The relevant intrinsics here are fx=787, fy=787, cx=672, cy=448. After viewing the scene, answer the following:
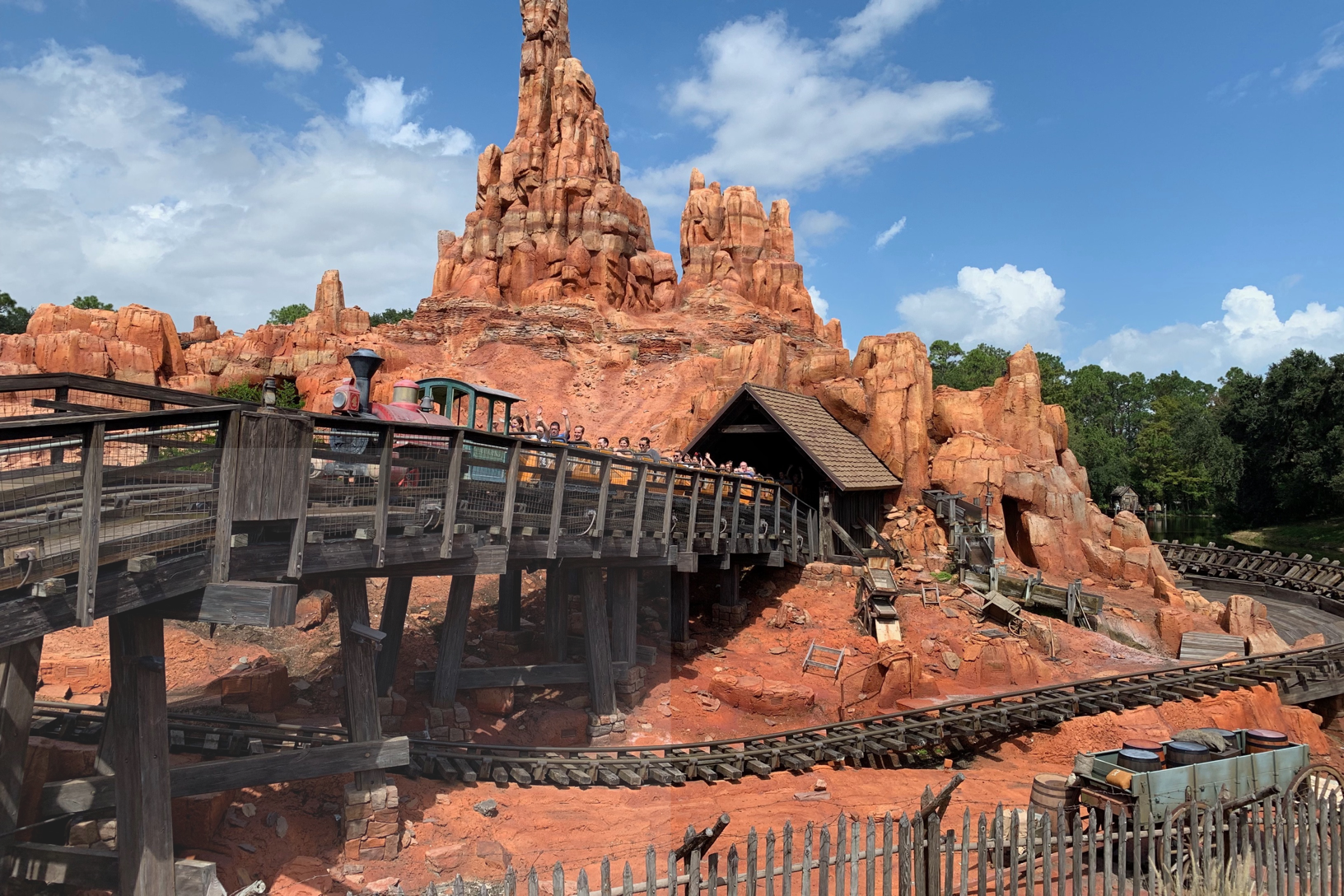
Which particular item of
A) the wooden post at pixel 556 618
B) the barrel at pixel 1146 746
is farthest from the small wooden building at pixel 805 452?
the barrel at pixel 1146 746

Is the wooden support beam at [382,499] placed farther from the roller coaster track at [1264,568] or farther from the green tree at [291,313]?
the green tree at [291,313]

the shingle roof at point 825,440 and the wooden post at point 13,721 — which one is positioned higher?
the shingle roof at point 825,440

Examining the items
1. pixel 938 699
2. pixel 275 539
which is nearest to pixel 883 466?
Answer: pixel 938 699

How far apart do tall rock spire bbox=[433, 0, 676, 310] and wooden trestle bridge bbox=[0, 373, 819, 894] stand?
5627 cm

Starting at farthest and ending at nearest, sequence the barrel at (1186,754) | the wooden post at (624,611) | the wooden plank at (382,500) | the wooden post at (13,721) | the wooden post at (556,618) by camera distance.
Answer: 1. the wooden post at (556,618)
2. the wooden post at (624,611)
3. the barrel at (1186,754)
4. the wooden plank at (382,500)
5. the wooden post at (13,721)

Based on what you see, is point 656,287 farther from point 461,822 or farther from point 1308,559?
point 461,822

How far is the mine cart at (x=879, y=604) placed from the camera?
1772 centimetres

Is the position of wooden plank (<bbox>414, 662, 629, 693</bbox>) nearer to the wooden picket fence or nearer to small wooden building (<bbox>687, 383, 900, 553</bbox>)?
the wooden picket fence

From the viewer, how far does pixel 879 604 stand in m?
18.3

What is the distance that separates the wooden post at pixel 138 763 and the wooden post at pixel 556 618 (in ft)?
27.4

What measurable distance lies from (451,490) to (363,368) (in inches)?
64.8

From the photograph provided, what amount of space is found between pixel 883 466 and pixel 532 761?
656 inches

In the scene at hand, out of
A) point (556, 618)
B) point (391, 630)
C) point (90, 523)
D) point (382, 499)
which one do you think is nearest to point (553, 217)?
point (556, 618)

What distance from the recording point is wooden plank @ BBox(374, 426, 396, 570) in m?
7.93
